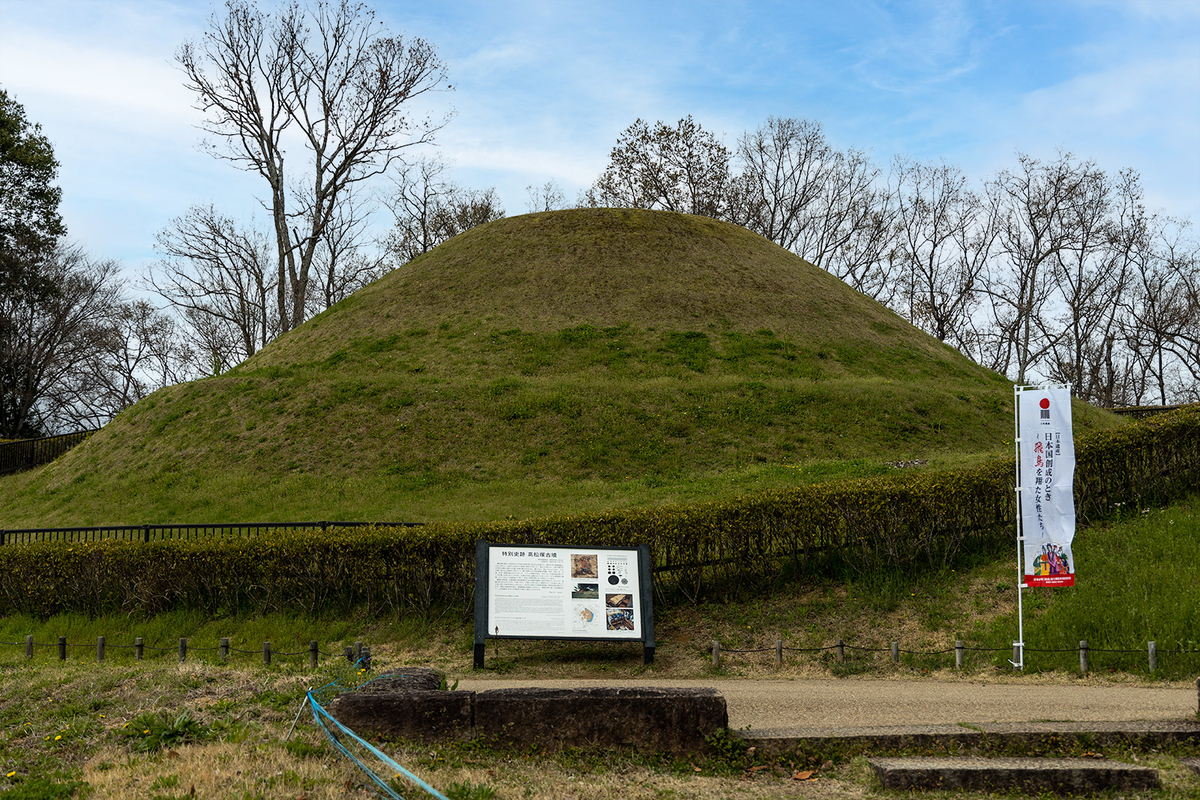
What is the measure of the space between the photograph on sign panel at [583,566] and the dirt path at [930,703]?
131 centimetres

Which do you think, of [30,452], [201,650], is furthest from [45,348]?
[201,650]

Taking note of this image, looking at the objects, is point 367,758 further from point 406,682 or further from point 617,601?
point 617,601

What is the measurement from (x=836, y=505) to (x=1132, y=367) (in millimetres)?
44779

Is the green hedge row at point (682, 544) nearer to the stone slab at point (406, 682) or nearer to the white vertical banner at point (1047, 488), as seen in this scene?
the white vertical banner at point (1047, 488)

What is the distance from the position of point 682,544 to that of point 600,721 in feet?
16.9

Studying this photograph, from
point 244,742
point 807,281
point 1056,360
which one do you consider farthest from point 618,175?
point 244,742

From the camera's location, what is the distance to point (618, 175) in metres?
47.4

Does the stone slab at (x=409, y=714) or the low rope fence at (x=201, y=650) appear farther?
the low rope fence at (x=201, y=650)

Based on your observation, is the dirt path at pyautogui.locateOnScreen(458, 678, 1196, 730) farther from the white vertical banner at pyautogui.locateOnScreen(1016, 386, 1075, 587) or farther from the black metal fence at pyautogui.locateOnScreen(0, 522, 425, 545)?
the black metal fence at pyautogui.locateOnScreen(0, 522, 425, 545)

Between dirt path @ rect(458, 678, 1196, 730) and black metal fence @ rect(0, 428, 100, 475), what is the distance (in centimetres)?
2878

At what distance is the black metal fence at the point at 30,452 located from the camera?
2950 centimetres

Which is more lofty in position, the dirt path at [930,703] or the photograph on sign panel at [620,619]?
the photograph on sign panel at [620,619]

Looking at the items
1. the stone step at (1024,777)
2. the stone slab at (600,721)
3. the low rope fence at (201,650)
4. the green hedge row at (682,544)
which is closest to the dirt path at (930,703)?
the stone slab at (600,721)

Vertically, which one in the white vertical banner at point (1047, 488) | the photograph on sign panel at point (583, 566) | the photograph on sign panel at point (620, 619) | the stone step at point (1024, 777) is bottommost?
the stone step at point (1024, 777)
